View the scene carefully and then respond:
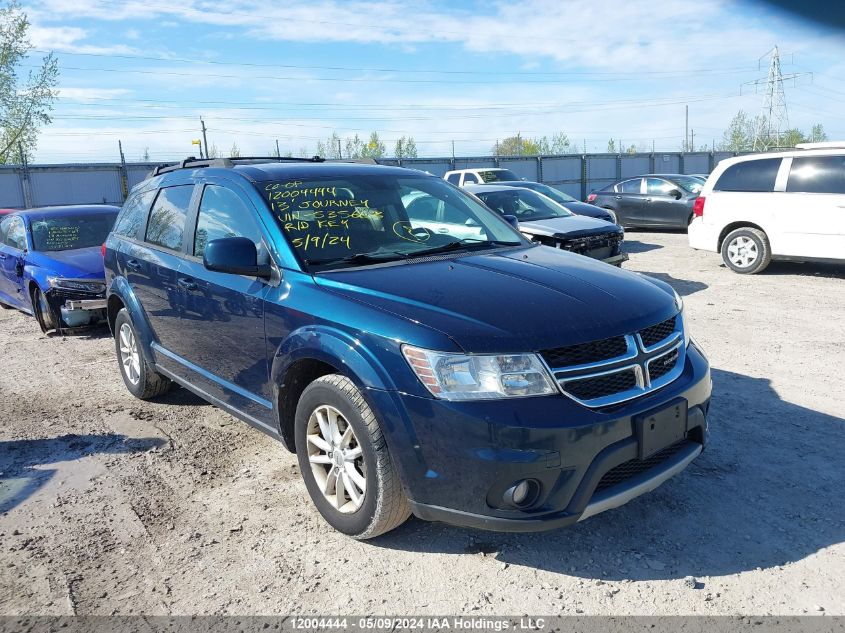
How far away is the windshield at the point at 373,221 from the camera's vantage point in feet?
12.1

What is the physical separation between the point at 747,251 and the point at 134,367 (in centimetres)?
899

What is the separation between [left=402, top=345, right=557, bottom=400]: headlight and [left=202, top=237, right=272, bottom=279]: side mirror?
1.25 m

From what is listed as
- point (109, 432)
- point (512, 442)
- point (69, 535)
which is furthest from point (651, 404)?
point (109, 432)

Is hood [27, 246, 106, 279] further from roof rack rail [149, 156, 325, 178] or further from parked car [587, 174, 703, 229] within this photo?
parked car [587, 174, 703, 229]

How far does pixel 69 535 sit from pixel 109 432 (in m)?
1.52

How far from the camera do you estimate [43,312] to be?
8.14 meters

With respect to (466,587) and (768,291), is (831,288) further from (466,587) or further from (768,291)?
(466,587)

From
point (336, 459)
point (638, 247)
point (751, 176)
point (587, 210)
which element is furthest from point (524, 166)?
point (336, 459)

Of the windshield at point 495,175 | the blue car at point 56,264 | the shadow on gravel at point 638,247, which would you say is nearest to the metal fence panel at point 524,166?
the windshield at point 495,175

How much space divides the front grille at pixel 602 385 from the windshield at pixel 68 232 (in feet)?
24.6

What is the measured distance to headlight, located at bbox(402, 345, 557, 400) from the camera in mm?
2748

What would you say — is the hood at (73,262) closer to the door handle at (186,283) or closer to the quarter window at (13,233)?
the quarter window at (13,233)

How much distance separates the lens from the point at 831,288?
9117 mm

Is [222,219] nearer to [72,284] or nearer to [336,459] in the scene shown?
[336,459]
